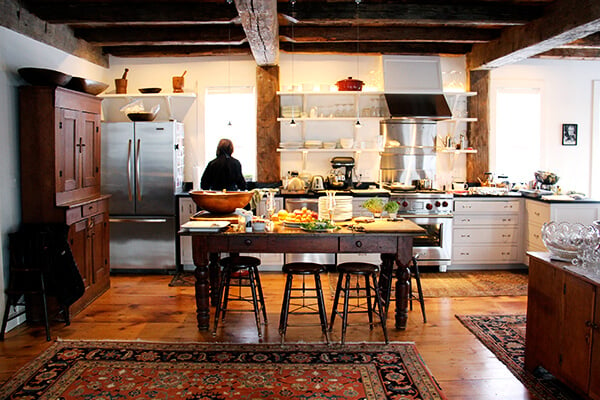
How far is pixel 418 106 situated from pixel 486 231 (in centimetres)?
190

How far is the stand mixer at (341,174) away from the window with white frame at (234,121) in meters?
1.13

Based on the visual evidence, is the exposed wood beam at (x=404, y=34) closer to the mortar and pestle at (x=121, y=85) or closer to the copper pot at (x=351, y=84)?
the copper pot at (x=351, y=84)

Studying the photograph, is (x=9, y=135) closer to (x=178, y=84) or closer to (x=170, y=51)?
(x=178, y=84)

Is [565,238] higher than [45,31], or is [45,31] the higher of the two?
[45,31]

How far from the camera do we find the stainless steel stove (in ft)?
22.3

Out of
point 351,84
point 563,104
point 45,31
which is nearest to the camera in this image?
point 45,31

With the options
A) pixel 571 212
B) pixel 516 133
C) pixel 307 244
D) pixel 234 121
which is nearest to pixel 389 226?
pixel 307 244

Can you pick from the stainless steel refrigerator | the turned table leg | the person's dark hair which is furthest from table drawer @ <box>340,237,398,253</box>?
the stainless steel refrigerator

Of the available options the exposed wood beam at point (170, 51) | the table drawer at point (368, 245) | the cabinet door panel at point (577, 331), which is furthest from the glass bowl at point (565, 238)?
the exposed wood beam at point (170, 51)

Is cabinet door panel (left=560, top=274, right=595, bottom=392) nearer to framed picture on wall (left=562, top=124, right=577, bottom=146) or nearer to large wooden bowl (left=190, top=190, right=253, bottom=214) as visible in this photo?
large wooden bowl (left=190, top=190, right=253, bottom=214)

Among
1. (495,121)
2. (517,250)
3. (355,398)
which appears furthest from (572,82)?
(355,398)

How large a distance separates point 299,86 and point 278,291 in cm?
289

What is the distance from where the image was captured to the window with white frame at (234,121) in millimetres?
7434

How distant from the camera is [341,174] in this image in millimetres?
7207
